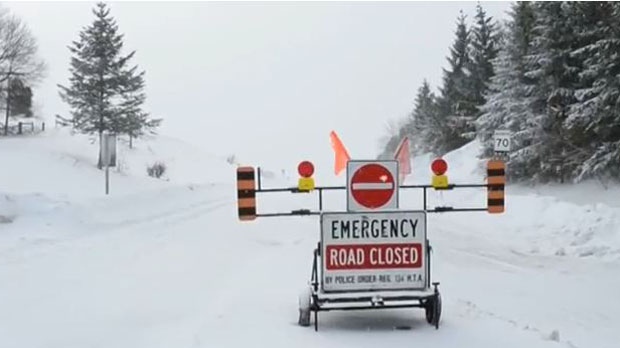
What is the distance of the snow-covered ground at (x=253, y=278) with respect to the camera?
21.9ft

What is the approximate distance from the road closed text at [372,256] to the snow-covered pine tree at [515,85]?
19.9 meters

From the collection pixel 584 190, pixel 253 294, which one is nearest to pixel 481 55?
pixel 584 190

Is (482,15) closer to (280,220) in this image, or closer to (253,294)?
(280,220)

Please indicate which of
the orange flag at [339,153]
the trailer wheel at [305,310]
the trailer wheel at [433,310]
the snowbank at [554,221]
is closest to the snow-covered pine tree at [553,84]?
the snowbank at [554,221]

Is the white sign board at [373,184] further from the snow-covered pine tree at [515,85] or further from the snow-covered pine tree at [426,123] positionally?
the snow-covered pine tree at [426,123]

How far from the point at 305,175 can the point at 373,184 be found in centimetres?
69

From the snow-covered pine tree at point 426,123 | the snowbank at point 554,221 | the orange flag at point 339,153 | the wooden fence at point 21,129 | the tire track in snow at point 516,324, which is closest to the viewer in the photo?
the tire track in snow at point 516,324

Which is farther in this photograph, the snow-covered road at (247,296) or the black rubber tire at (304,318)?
the black rubber tire at (304,318)

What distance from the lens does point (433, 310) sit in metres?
6.89

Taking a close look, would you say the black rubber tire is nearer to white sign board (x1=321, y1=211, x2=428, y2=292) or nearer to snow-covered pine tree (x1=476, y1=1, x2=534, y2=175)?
A: white sign board (x1=321, y1=211, x2=428, y2=292)

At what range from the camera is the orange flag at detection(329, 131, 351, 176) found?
8.01 metres

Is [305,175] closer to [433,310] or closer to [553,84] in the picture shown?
[433,310]

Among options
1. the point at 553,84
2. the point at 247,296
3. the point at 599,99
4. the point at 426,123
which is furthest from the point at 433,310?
the point at 426,123

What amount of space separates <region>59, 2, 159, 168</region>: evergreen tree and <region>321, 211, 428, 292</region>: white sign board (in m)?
41.7
